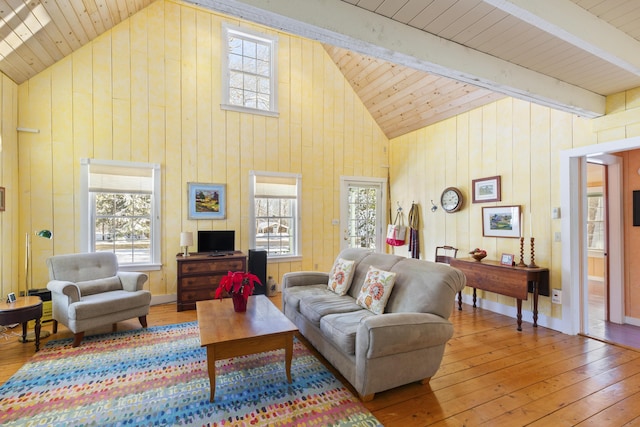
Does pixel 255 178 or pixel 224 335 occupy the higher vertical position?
pixel 255 178

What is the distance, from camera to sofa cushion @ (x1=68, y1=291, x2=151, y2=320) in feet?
9.74

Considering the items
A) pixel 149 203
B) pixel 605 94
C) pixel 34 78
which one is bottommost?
pixel 149 203

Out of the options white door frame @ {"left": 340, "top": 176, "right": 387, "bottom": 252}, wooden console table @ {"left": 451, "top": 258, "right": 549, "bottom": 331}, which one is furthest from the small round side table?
wooden console table @ {"left": 451, "top": 258, "right": 549, "bottom": 331}

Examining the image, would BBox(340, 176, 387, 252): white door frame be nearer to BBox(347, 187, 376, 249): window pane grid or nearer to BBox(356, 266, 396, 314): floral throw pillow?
BBox(347, 187, 376, 249): window pane grid

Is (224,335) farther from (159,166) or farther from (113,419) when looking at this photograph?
(159,166)

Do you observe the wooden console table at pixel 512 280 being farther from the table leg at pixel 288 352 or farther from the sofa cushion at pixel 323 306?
the table leg at pixel 288 352

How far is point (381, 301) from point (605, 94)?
130 inches

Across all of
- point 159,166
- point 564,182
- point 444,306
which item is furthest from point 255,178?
point 564,182

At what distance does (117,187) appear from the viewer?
4363 mm

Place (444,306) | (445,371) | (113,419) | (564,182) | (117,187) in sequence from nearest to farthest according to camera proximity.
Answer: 1. (113,419)
2. (444,306)
3. (445,371)
4. (564,182)
5. (117,187)

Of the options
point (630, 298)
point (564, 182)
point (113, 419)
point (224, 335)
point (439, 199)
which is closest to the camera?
point (113, 419)

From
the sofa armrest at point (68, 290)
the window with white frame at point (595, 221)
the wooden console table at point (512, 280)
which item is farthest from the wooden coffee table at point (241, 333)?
the window with white frame at point (595, 221)

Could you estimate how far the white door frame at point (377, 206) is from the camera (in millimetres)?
5824

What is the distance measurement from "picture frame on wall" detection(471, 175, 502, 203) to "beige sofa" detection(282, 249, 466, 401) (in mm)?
2092
